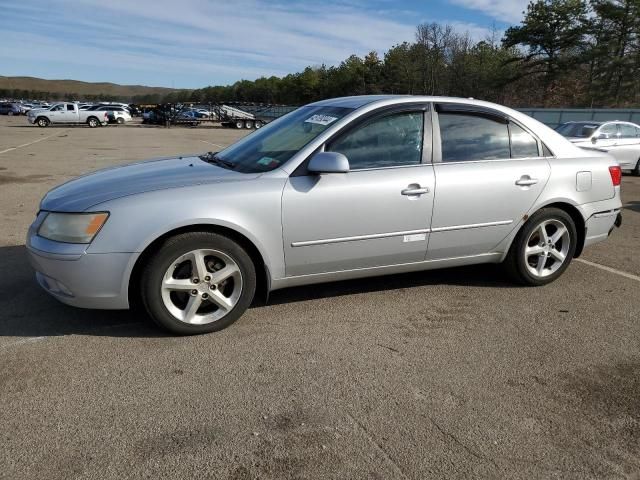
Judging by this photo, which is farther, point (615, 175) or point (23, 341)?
point (615, 175)

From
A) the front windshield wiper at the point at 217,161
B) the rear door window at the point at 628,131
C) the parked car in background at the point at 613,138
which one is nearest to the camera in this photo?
the front windshield wiper at the point at 217,161

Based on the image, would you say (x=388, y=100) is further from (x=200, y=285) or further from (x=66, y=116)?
(x=66, y=116)

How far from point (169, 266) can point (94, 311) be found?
98 centimetres

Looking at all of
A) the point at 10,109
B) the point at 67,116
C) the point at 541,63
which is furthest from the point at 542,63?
the point at 10,109

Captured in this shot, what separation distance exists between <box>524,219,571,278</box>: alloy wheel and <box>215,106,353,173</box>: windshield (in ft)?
6.56

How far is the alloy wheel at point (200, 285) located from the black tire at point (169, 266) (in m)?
0.02

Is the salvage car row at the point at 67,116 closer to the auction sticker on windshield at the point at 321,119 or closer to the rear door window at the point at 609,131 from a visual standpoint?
the rear door window at the point at 609,131

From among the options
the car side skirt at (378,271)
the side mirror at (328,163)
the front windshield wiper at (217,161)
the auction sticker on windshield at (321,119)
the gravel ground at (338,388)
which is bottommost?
the gravel ground at (338,388)

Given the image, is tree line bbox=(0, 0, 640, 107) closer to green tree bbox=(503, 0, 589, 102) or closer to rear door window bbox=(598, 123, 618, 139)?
green tree bbox=(503, 0, 589, 102)

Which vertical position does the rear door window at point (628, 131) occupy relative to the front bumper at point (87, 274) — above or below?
Result: above

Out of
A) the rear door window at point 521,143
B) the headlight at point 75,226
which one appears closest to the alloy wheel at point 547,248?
the rear door window at point 521,143

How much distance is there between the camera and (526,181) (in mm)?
4367

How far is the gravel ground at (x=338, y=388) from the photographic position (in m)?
2.39

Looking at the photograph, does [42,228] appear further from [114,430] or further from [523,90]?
[523,90]
